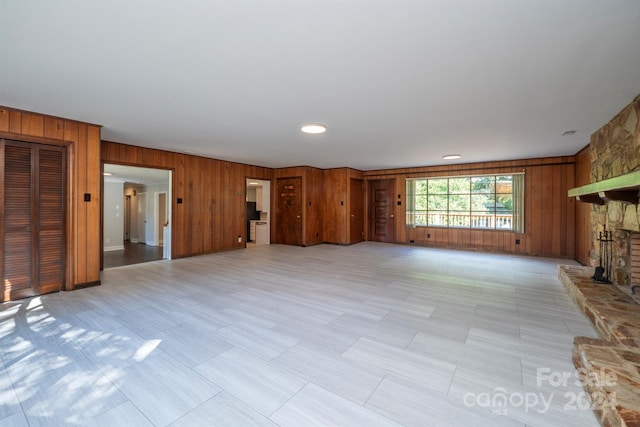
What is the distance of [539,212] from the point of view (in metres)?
7.04

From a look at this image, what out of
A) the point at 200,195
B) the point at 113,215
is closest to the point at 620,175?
the point at 200,195

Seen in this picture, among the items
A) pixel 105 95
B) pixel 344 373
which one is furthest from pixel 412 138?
pixel 105 95

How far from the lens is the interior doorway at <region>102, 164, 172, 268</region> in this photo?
6942 millimetres

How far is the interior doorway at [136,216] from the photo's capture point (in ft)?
22.8

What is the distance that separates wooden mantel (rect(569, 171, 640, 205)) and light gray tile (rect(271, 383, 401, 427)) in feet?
8.69

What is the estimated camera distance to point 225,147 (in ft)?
19.1

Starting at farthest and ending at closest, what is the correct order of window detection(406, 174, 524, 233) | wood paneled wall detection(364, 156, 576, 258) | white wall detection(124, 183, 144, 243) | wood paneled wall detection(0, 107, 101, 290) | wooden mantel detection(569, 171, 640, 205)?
white wall detection(124, 183, 144, 243) → window detection(406, 174, 524, 233) → wood paneled wall detection(364, 156, 576, 258) → wood paneled wall detection(0, 107, 101, 290) → wooden mantel detection(569, 171, 640, 205)

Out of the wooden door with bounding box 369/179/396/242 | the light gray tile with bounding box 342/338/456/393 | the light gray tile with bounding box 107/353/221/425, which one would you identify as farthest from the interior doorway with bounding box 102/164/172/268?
the wooden door with bounding box 369/179/396/242

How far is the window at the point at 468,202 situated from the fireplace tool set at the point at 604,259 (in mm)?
3358

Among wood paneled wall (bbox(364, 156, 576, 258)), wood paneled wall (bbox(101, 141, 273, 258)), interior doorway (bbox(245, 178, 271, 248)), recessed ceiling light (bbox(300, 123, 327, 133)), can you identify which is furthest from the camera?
interior doorway (bbox(245, 178, 271, 248))

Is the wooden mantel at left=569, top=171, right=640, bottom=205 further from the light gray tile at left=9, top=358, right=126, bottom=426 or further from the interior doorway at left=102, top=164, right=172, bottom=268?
the interior doorway at left=102, top=164, right=172, bottom=268

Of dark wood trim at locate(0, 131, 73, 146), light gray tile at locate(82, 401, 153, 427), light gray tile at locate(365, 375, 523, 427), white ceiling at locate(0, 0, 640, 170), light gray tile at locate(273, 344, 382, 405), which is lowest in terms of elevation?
light gray tile at locate(365, 375, 523, 427)

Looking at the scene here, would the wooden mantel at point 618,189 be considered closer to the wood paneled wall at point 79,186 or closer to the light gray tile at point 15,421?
the light gray tile at point 15,421

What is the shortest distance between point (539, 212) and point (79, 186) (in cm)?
967
